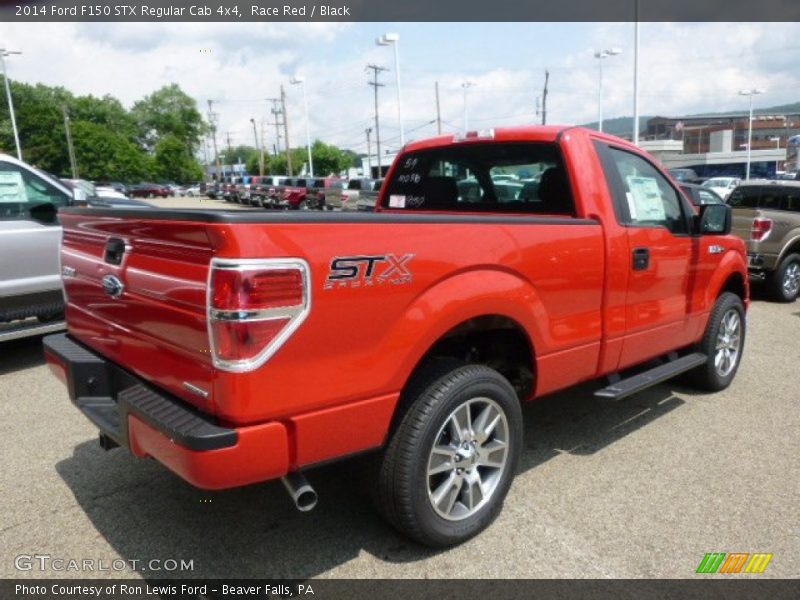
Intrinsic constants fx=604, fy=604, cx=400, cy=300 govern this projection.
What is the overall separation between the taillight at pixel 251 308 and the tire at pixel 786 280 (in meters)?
8.95

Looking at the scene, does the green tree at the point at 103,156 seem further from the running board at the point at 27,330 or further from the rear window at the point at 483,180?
the rear window at the point at 483,180

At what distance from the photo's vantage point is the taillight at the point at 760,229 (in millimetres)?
8679

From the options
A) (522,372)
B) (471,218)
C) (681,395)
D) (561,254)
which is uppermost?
(471,218)

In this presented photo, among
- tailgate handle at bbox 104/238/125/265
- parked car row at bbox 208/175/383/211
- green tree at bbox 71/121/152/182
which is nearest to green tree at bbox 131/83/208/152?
green tree at bbox 71/121/152/182

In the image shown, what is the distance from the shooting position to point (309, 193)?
28.9 m

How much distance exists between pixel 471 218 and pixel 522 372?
1.04m

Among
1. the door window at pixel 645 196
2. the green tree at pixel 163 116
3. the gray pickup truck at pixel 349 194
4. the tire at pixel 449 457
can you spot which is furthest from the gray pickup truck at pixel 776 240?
the green tree at pixel 163 116

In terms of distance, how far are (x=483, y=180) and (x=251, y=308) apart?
97.5 inches

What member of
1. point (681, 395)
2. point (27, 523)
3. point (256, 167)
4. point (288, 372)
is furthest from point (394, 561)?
point (256, 167)

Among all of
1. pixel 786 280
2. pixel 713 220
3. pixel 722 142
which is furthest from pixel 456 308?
pixel 722 142

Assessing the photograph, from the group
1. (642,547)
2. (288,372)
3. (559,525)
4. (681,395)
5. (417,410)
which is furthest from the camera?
(681,395)

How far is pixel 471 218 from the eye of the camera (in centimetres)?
Result: 266

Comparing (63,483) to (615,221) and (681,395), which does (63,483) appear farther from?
(681,395)

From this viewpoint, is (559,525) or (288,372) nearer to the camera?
(288,372)
